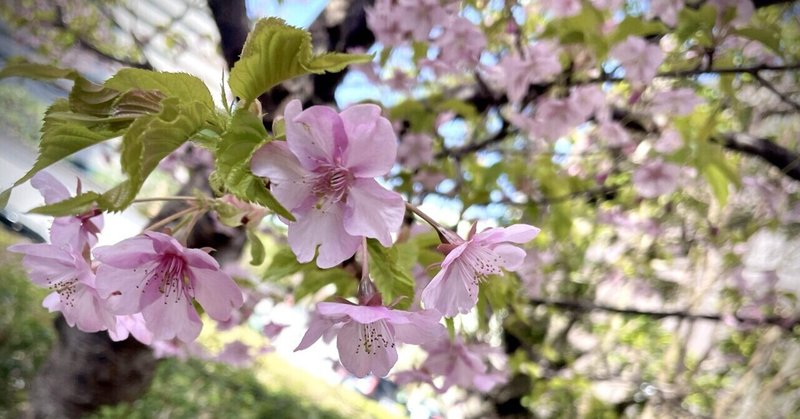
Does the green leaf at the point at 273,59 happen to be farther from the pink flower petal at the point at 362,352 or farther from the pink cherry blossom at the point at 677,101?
the pink cherry blossom at the point at 677,101

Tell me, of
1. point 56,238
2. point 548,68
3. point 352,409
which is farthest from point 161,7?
point 56,238

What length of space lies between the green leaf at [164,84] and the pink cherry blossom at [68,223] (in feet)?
0.46

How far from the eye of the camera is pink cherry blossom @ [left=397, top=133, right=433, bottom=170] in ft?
5.64

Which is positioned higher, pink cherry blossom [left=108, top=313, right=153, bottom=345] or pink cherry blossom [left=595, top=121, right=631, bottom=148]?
pink cherry blossom [left=595, top=121, right=631, bottom=148]

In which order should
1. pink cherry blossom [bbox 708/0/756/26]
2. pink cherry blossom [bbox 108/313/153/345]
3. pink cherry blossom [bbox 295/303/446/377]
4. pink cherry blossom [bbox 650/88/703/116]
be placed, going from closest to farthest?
pink cherry blossom [bbox 295/303/446/377] → pink cherry blossom [bbox 108/313/153/345] → pink cherry blossom [bbox 708/0/756/26] → pink cherry blossom [bbox 650/88/703/116]

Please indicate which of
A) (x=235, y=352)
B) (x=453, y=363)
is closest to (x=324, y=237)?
(x=453, y=363)

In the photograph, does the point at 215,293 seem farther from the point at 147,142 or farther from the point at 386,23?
the point at 386,23

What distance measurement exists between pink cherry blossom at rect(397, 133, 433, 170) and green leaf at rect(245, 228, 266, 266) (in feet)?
3.70

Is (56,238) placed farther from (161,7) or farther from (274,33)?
(161,7)

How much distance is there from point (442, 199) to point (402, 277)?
1288 millimetres

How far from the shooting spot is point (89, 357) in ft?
5.88

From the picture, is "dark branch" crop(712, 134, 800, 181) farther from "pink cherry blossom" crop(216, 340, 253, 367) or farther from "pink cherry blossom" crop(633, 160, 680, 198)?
"pink cherry blossom" crop(216, 340, 253, 367)

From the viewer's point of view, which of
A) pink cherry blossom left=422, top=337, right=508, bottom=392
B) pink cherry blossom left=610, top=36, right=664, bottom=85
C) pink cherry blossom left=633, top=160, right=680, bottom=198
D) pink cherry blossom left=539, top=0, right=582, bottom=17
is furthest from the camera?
pink cherry blossom left=633, top=160, right=680, bottom=198

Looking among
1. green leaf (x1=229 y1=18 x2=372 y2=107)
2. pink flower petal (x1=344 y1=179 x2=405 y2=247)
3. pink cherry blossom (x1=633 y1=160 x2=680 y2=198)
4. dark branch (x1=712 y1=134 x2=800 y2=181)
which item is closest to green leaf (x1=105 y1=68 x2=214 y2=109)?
green leaf (x1=229 y1=18 x2=372 y2=107)
